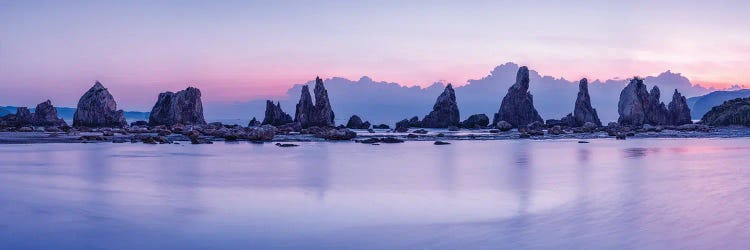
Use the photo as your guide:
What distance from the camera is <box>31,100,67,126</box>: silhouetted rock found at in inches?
3359

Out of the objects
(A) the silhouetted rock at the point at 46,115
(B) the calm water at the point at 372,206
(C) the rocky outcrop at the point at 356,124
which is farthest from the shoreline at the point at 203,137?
(C) the rocky outcrop at the point at 356,124

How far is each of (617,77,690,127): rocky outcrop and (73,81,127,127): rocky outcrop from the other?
3080 inches

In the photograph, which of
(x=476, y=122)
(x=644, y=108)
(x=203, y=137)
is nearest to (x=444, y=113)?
(x=476, y=122)

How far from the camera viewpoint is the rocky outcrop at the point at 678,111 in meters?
115

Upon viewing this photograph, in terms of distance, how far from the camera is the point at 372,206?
12.7 meters

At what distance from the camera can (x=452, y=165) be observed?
77.7ft

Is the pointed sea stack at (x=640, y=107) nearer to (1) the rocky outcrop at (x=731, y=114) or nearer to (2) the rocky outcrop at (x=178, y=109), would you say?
(1) the rocky outcrop at (x=731, y=114)

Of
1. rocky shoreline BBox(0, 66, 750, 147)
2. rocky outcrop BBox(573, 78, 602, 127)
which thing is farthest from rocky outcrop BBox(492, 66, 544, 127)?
rocky outcrop BBox(573, 78, 602, 127)

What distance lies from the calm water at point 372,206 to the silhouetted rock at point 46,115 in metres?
69.3

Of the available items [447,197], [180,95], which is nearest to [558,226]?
[447,197]

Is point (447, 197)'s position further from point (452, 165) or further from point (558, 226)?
point (452, 165)

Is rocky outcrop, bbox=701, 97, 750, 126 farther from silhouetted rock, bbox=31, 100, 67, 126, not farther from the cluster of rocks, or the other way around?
silhouetted rock, bbox=31, 100, 67, 126

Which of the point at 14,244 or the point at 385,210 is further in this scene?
the point at 385,210

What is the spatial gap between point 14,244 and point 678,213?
1019 cm
